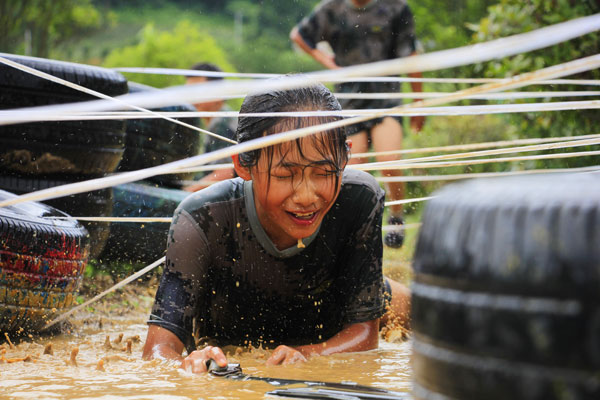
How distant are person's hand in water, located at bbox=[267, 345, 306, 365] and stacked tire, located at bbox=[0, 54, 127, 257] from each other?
202 cm

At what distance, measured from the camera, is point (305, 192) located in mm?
2393

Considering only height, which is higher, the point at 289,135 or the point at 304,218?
the point at 289,135

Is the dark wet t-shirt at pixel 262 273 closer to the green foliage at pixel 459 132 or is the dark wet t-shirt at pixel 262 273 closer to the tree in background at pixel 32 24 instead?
the green foliage at pixel 459 132

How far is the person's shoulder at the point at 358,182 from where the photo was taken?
2.88 meters

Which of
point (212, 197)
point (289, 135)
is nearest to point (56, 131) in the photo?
point (212, 197)

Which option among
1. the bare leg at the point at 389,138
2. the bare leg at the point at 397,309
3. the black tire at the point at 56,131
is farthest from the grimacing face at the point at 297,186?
the bare leg at the point at 389,138

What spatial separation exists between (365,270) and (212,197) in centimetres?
64

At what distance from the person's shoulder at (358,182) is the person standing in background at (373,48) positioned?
2.67 metres

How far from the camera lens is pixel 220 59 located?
131 ft

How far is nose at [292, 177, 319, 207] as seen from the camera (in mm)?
2393

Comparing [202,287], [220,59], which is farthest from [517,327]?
[220,59]

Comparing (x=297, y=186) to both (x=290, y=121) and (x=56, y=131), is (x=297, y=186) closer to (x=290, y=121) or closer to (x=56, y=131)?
(x=290, y=121)

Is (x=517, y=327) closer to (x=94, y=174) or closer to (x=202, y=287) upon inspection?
(x=202, y=287)

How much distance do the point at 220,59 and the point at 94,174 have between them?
3673 centimetres
